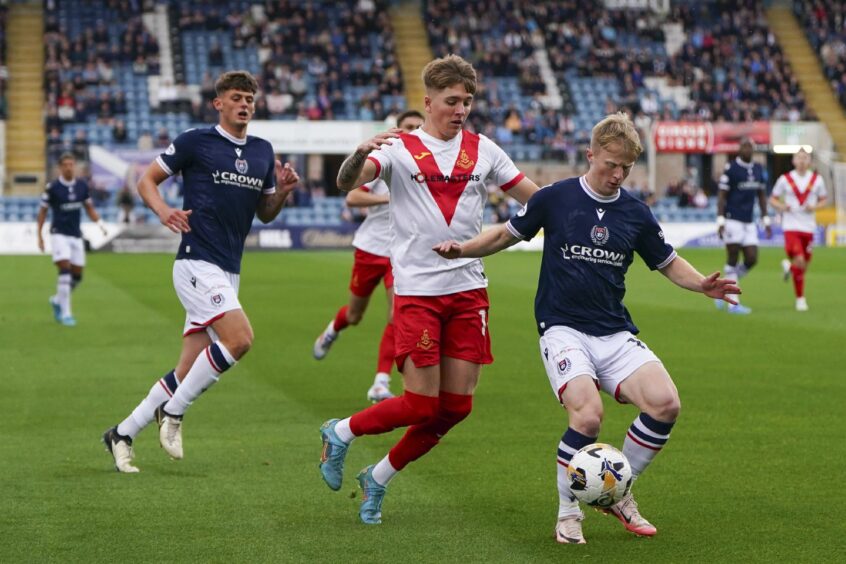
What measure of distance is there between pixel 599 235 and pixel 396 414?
1357 millimetres

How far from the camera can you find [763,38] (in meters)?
55.7

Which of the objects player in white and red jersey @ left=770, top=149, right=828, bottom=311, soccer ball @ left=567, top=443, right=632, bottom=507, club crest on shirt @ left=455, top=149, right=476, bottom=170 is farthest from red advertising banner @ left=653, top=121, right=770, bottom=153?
soccer ball @ left=567, top=443, right=632, bottom=507

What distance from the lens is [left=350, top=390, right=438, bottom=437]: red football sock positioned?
686 cm

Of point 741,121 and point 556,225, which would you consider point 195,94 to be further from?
point 556,225

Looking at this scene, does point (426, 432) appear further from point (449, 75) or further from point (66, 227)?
point (66, 227)

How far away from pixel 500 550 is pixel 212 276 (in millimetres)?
3085

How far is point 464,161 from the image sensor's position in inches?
281

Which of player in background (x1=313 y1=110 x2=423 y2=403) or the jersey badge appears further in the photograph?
player in background (x1=313 y1=110 x2=423 y2=403)

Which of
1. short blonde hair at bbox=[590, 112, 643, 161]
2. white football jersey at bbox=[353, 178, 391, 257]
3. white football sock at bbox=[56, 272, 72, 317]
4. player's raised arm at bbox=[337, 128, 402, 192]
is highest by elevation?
short blonde hair at bbox=[590, 112, 643, 161]

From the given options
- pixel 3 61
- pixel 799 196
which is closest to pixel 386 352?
pixel 799 196

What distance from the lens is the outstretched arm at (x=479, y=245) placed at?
664 cm

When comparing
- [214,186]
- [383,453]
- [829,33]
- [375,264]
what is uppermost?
[829,33]

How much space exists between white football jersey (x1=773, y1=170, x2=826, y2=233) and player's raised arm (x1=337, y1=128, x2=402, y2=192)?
1468 centimetres

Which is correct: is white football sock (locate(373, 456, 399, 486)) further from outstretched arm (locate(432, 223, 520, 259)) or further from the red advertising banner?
the red advertising banner
